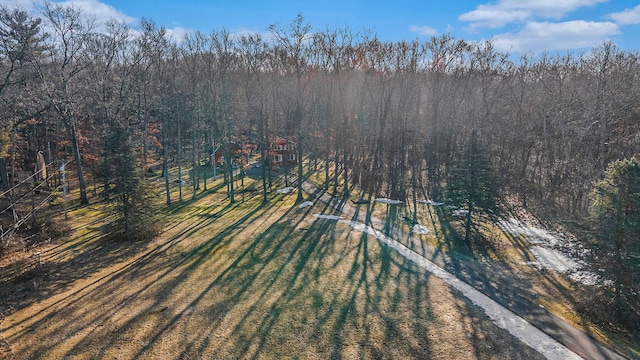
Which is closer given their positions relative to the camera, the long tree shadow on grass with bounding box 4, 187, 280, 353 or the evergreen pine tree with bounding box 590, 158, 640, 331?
the evergreen pine tree with bounding box 590, 158, 640, 331

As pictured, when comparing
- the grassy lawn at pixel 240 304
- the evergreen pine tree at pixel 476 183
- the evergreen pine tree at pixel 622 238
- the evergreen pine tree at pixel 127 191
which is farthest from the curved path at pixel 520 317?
the evergreen pine tree at pixel 127 191

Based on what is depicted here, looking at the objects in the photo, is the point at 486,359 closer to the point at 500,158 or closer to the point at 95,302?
the point at 95,302

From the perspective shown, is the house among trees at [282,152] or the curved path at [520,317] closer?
the curved path at [520,317]

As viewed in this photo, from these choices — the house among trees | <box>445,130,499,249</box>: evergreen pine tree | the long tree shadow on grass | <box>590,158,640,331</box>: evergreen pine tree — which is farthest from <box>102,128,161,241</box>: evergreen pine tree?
the house among trees

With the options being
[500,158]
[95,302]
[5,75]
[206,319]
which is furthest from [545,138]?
[5,75]

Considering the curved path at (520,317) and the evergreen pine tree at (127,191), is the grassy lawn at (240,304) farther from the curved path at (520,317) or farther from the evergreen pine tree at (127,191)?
the evergreen pine tree at (127,191)

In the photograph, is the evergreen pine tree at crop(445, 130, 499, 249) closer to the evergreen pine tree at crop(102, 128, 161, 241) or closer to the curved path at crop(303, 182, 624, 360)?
the curved path at crop(303, 182, 624, 360)
